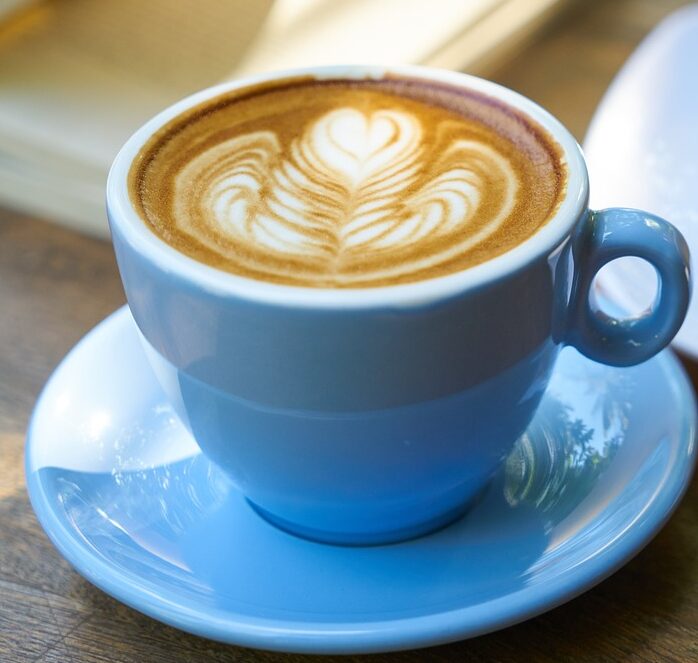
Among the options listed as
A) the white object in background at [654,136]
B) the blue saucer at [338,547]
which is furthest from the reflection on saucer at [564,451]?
the white object in background at [654,136]

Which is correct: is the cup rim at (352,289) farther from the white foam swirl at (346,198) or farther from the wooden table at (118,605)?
the wooden table at (118,605)

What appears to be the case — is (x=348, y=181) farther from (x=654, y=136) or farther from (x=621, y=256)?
(x=654, y=136)

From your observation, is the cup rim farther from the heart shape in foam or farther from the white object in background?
the white object in background

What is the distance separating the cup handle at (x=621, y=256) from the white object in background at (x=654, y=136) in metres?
0.18

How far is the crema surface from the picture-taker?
549 mm

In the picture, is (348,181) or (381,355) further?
(348,181)

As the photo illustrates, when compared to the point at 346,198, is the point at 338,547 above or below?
below

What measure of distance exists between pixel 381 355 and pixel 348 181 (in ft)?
0.54

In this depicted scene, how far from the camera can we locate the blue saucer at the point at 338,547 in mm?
527

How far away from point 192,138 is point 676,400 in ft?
1.11

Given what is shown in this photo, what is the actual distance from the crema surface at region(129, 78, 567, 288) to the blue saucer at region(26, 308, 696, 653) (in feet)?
0.54

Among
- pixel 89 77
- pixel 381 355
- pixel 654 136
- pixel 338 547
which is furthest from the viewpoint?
pixel 89 77

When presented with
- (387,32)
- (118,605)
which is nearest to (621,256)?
(118,605)

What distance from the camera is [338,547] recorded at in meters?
0.61
